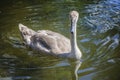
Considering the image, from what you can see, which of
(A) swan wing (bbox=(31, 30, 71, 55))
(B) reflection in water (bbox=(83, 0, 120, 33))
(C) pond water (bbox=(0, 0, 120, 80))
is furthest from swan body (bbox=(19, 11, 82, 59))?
(B) reflection in water (bbox=(83, 0, 120, 33))

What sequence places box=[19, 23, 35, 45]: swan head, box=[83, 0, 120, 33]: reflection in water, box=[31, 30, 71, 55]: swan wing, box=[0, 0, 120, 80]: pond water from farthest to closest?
box=[83, 0, 120, 33]: reflection in water < box=[19, 23, 35, 45]: swan head < box=[31, 30, 71, 55]: swan wing < box=[0, 0, 120, 80]: pond water

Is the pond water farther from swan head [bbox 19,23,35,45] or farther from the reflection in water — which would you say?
swan head [bbox 19,23,35,45]

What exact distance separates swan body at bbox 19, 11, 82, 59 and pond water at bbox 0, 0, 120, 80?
0.53 ft

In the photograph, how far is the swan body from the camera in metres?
8.59

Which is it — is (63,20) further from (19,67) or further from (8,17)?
(19,67)

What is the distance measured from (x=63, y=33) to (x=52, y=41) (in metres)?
0.97

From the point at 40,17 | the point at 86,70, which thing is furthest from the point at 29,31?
the point at 86,70

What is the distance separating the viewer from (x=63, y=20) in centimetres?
1060

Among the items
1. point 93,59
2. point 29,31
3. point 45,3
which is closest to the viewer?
point 93,59

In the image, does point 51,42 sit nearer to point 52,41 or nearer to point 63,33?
point 52,41

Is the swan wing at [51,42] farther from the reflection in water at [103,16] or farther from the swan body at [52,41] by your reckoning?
the reflection in water at [103,16]

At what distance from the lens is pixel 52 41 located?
29.9 feet

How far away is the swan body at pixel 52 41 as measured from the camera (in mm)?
8586

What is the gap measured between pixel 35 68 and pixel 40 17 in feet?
9.60
